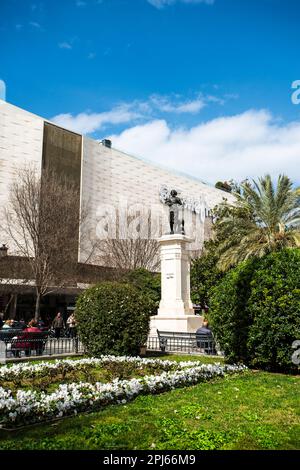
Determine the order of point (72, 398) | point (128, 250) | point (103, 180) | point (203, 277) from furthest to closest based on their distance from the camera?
1. point (103, 180)
2. point (128, 250)
3. point (203, 277)
4. point (72, 398)

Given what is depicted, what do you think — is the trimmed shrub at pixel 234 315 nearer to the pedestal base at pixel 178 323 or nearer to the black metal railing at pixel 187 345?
the black metal railing at pixel 187 345

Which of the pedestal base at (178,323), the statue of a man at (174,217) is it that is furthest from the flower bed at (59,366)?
the statue of a man at (174,217)

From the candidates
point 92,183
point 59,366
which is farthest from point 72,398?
point 92,183

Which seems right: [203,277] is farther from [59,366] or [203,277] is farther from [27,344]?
[59,366]

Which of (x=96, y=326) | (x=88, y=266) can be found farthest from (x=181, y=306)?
(x=88, y=266)

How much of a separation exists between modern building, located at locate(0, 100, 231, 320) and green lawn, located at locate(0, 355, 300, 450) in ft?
67.1

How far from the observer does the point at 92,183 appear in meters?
42.3

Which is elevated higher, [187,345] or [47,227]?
[47,227]

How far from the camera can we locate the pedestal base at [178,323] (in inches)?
767

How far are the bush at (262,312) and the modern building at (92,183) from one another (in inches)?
661

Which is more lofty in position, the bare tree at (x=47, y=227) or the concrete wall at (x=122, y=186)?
the concrete wall at (x=122, y=186)

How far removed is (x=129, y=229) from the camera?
131 feet

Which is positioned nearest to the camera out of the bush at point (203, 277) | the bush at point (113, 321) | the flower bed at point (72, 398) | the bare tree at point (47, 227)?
the flower bed at point (72, 398)

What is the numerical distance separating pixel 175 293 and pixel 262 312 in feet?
32.5
